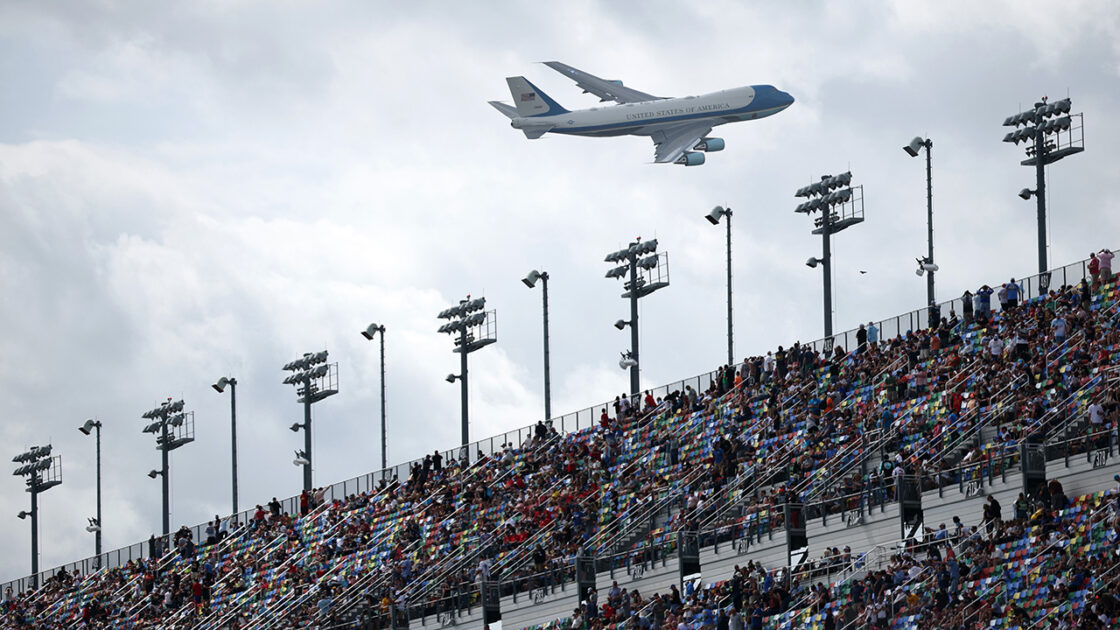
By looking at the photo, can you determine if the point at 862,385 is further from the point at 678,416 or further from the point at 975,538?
the point at 975,538

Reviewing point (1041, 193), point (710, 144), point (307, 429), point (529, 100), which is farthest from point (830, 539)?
point (307, 429)

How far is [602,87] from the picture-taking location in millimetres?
70375

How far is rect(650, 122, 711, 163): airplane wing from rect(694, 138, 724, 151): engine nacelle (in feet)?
0.70

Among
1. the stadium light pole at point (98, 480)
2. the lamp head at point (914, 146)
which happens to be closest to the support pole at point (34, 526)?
the stadium light pole at point (98, 480)

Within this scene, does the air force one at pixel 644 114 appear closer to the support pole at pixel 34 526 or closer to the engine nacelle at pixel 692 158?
the engine nacelle at pixel 692 158

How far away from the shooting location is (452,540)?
56219mm

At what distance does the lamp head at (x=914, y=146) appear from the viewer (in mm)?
60656

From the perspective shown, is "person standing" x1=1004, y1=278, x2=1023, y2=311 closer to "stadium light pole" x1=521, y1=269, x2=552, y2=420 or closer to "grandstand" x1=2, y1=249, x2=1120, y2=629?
"grandstand" x1=2, y1=249, x2=1120, y2=629

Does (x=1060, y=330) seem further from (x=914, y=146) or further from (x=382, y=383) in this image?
(x=382, y=383)

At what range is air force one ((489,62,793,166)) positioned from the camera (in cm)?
6875

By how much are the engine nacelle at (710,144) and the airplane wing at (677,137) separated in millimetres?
213

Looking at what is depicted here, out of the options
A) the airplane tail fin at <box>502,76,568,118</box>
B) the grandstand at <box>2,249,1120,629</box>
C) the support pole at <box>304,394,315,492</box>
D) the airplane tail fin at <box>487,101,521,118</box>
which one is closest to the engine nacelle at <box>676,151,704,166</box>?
the airplane tail fin at <box>502,76,568,118</box>

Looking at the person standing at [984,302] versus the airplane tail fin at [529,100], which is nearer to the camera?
the person standing at [984,302]

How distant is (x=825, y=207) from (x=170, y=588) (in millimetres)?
24507
